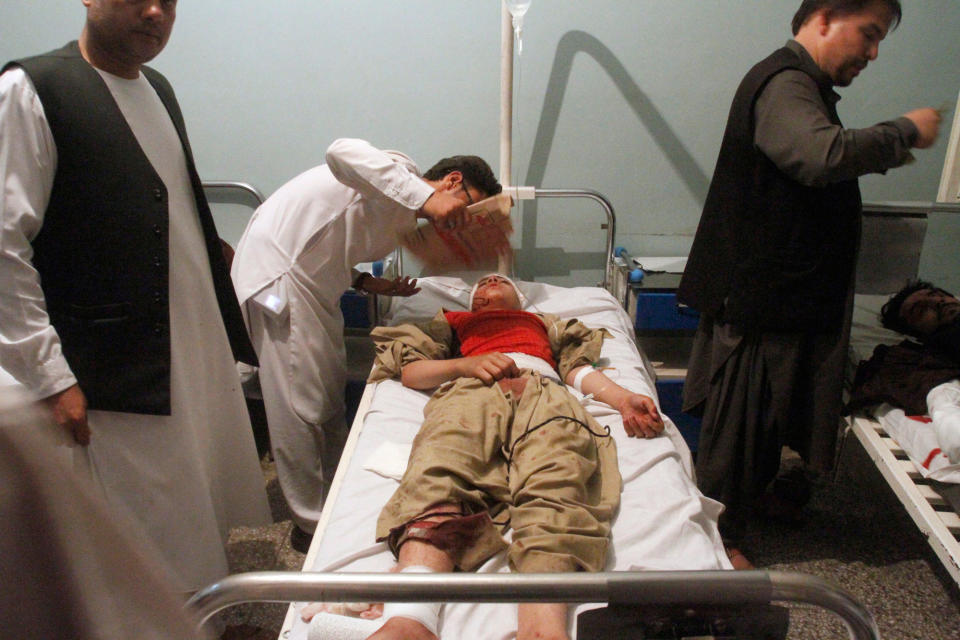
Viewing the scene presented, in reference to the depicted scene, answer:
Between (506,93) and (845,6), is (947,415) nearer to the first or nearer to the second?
(845,6)

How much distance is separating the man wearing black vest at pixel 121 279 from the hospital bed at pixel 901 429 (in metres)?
1.78

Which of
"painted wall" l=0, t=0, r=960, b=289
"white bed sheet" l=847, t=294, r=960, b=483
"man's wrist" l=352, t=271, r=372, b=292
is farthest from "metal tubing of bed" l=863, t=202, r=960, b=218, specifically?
"man's wrist" l=352, t=271, r=372, b=292

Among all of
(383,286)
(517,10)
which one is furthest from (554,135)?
(383,286)

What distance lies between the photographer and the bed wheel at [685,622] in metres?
0.76

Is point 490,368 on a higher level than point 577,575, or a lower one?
lower

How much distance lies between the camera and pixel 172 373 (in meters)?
1.51

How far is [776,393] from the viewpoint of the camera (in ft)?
6.03

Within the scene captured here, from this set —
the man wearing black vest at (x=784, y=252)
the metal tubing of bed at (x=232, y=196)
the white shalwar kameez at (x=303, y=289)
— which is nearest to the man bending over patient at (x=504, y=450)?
the white shalwar kameez at (x=303, y=289)

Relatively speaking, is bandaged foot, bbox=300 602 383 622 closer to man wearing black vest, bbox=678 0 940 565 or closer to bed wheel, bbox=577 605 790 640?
bed wheel, bbox=577 605 790 640

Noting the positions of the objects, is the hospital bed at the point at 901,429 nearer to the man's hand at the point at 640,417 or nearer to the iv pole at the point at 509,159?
the man's hand at the point at 640,417

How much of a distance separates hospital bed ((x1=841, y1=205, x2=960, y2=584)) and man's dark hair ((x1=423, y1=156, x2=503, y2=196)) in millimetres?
1274

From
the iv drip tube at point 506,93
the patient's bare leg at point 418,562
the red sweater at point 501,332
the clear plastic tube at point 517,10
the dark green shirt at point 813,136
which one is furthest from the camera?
the iv drip tube at point 506,93

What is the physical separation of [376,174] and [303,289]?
472mm

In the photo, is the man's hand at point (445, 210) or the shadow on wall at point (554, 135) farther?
the shadow on wall at point (554, 135)
